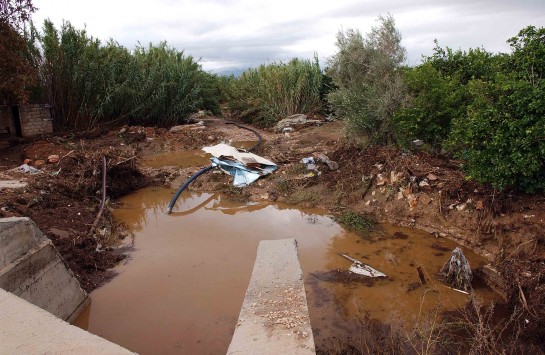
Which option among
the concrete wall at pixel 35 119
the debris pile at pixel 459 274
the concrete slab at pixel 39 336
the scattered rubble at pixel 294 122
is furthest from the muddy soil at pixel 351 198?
the scattered rubble at pixel 294 122

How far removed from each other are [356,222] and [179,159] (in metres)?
5.94

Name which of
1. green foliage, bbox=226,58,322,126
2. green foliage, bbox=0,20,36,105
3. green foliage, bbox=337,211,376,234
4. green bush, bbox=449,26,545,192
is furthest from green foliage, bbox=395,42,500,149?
green foliage, bbox=0,20,36,105

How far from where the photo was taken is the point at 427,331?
3297 mm

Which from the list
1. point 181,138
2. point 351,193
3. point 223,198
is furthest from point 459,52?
point 181,138

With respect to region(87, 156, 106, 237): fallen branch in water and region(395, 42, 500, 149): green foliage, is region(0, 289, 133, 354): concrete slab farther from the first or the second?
region(395, 42, 500, 149): green foliage

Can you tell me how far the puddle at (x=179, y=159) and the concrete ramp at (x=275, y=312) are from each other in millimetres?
6212

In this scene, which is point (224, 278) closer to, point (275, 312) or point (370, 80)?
point (275, 312)

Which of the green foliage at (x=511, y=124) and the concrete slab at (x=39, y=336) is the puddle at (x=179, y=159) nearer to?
the green foliage at (x=511, y=124)

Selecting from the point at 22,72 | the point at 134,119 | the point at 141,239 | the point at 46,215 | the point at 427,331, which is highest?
the point at 22,72

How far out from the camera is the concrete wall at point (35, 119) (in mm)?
10203

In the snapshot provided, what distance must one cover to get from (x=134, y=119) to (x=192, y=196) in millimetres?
7035

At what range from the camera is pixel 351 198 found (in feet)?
21.1

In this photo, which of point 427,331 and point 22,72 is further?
point 22,72

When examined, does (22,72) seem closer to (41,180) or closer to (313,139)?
(41,180)
